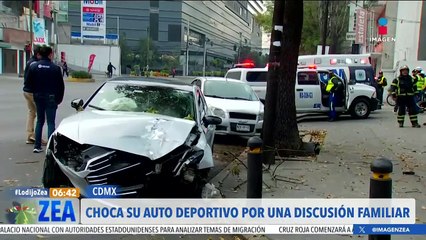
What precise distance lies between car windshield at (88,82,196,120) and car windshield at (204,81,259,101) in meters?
5.76

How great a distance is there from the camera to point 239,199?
21.4ft

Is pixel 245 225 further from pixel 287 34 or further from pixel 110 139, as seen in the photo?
pixel 287 34

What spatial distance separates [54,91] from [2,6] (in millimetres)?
45398

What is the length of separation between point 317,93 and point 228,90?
5.53m

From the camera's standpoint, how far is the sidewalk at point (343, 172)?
6.90 metres

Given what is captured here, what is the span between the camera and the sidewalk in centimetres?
690

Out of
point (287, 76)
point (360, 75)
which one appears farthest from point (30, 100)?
point (360, 75)

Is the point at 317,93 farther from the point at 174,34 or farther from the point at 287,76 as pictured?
the point at 174,34

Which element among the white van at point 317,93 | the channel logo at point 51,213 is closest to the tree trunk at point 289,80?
the channel logo at point 51,213

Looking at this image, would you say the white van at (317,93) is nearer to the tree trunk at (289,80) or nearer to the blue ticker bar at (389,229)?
the tree trunk at (289,80)

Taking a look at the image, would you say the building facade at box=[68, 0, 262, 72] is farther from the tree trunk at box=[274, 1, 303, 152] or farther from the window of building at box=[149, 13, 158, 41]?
the tree trunk at box=[274, 1, 303, 152]

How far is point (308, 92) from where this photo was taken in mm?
17766

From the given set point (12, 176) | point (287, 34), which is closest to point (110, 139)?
point (12, 176)

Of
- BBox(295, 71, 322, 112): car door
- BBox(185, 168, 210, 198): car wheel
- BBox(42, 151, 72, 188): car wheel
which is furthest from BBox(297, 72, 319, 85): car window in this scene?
BBox(42, 151, 72, 188): car wheel
